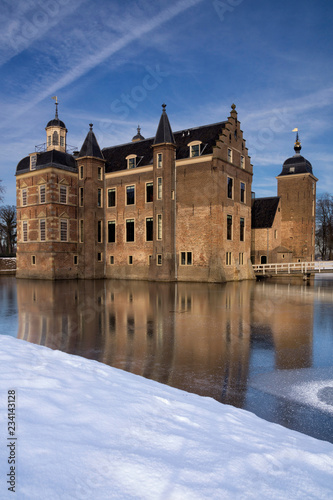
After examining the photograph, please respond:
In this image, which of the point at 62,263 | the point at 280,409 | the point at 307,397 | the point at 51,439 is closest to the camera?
the point at 51,439

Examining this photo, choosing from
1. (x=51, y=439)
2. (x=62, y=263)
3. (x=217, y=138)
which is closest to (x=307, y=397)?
(x=51, y=439)

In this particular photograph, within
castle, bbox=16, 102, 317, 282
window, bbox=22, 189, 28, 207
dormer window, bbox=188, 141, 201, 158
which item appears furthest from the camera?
window, bbox=22, 189, 28, 207

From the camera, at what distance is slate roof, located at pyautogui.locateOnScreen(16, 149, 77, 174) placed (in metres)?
35.1

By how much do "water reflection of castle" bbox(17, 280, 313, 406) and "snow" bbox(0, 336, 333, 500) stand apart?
163cm

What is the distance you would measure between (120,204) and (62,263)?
27.9 ft

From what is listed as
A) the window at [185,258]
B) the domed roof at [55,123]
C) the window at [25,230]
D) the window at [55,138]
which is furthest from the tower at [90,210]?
the window at [185,258]

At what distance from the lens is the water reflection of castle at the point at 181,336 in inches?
265

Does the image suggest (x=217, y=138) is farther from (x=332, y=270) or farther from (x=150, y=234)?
(x=332, y=270)

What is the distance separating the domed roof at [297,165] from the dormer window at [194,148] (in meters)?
22.1

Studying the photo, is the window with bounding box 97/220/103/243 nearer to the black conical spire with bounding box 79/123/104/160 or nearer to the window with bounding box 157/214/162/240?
the black conical spire with bounding box 79/123/104/160

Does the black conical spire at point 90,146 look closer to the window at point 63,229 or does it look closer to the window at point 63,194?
the window at point 63,194

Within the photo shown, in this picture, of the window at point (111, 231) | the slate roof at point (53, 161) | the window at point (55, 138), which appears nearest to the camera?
the slate roof at point (53, 161)

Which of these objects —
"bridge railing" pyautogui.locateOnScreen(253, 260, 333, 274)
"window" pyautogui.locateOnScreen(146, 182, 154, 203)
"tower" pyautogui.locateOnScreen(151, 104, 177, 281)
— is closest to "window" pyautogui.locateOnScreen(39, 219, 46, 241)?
"window" pyautogui.locateOnScreen(146, 182, 154, 203)

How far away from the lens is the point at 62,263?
3506 cm
